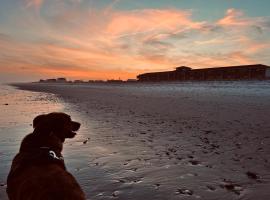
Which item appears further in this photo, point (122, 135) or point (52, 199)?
point (122, 135)

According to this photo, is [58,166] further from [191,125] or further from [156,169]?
[191,125]

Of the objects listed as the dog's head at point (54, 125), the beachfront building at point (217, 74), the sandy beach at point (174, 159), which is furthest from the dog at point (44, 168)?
the beachfront building at point (217, 74)

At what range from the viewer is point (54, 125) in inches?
198

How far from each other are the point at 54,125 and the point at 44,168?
1338 mm

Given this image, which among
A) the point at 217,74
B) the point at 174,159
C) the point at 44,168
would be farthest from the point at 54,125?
the point at 217,74

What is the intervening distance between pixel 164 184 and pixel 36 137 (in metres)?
2.63

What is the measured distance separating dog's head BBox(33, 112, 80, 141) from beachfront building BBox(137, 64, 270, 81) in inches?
3129

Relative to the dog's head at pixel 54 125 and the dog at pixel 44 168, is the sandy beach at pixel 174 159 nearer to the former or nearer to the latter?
the dog's head at pixel 54 125

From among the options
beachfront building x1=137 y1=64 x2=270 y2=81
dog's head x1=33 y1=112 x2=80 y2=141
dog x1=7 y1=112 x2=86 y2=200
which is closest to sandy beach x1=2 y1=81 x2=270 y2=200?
dog's head x1=33 y1=112 x2=80 y2=141

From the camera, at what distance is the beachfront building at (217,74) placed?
87750mm

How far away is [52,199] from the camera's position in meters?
3.08

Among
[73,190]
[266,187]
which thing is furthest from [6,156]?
[266,187]

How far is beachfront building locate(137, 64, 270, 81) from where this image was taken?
288 ft

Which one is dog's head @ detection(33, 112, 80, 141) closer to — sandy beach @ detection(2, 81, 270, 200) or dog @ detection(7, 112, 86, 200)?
dog @ detection(7, 112, 86, 200)
